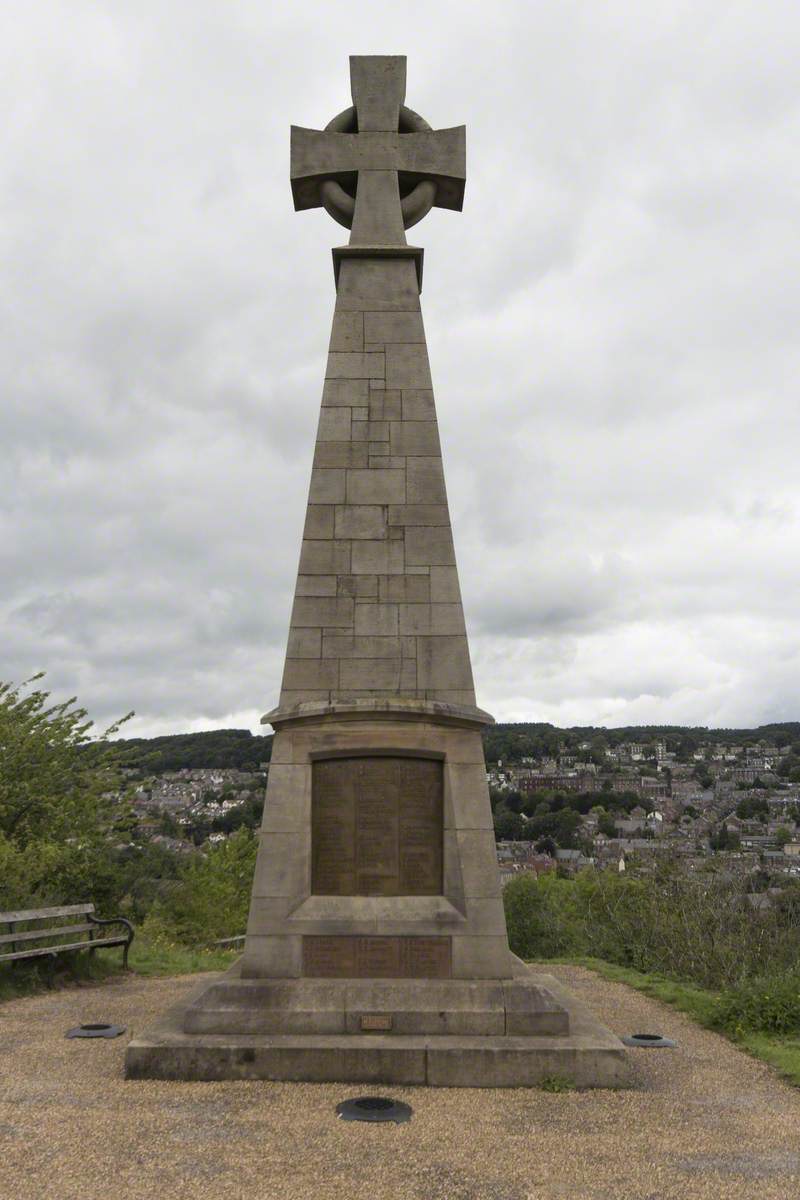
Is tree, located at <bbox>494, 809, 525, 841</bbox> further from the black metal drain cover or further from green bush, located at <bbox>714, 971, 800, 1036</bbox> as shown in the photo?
the black metal drain cover

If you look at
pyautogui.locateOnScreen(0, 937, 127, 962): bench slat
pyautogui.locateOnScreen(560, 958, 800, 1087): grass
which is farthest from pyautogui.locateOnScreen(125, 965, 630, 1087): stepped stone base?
pyautogui.locateOnScreen(0, 937, 127, 962): bench slat

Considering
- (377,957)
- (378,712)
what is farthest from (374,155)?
(377,957)

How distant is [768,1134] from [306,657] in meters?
5.62

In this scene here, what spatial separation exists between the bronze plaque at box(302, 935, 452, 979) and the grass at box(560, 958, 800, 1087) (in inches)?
124

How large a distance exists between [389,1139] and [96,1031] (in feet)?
13.1

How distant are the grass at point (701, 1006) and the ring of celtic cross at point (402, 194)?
10.0 metres

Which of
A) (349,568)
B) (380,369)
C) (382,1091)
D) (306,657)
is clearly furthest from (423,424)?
(382,1091)

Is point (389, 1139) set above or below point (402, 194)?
below

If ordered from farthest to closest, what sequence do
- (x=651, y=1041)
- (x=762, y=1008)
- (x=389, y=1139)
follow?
(x=762, y=1008) < (x=651, y=1041) < (x=389, y=1139)

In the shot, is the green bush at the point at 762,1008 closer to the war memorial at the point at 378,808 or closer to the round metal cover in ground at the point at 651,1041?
the round metal cover in ground at the point at 651,1041

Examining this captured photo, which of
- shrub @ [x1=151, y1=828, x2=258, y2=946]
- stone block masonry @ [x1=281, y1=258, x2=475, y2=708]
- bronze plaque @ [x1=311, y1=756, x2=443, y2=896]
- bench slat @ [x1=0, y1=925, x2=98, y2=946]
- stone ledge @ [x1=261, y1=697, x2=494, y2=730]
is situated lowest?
shrub @ [x1=151, y1=828, x2=258, y2=946]

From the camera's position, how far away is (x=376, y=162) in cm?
1069

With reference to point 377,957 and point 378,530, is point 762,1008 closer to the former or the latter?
point 377,957

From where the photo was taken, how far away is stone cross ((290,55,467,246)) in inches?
418
